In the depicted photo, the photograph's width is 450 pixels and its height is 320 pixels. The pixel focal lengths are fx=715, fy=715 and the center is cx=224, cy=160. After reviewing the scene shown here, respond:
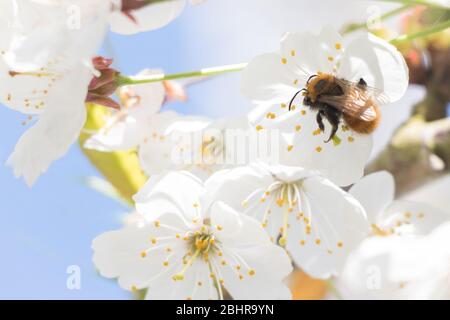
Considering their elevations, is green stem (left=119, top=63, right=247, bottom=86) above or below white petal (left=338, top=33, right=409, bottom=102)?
below

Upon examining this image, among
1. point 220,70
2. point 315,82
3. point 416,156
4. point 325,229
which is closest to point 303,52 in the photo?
point 315,82

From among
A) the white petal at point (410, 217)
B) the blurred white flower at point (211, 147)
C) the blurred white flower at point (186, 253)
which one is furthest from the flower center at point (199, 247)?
the white petal at point (410, 217)

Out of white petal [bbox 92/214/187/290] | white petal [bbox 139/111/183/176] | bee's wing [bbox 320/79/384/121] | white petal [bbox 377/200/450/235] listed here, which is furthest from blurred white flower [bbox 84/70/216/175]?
white petal [bbox 377/200/450/235]

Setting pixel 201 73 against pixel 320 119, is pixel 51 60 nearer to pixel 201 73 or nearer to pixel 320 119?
pixel 201 73

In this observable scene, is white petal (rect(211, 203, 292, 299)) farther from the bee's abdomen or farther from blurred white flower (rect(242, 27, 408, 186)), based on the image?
the bee's abdomen

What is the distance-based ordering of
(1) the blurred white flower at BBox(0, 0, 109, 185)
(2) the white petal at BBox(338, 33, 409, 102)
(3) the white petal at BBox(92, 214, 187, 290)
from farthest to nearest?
(3) the white petal at BBox(92, 214, 187, 290) → (2) the white petal at BBox(338, 33, 409, 102) → (1) the blurred white flower at BBox(0, 0, 109, 185)
